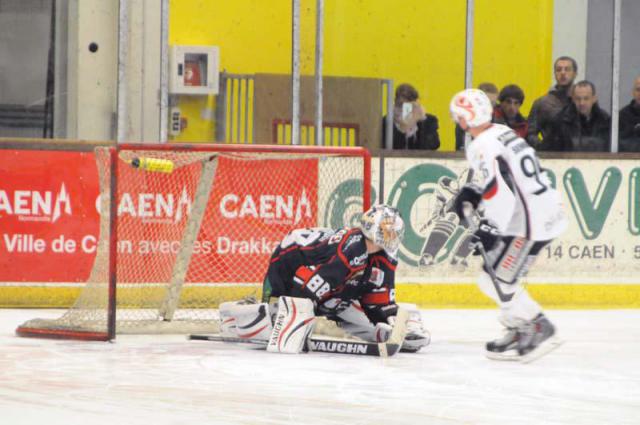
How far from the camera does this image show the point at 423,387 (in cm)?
560

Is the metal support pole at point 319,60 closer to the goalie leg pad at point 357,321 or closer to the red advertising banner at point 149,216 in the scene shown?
the red advertising banner at point 149,216

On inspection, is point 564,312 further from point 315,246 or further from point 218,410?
point 218,410

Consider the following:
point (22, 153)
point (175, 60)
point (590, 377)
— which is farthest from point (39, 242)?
point (590, 377)

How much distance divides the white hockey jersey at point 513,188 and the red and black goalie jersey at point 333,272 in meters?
0.61

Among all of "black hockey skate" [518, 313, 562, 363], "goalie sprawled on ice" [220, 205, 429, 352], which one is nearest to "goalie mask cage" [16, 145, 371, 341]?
"goalie sprawled on ice" [220, 205, 429, 352]

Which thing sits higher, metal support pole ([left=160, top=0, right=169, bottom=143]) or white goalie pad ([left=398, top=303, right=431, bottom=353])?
metal support pole ([left=160, top=0, right=169, bottom=143])

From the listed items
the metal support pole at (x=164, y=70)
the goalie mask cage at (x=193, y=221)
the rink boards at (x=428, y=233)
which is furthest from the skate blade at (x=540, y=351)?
the metal support pole at (x=164, y=70)

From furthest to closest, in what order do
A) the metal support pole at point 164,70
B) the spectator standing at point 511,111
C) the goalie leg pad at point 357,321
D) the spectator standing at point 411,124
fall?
the spectator standing at point 511,111 < the spectator standing at point 411,124 < the metal support pole at point 164,70 < the goalie leg pad at point 357,321

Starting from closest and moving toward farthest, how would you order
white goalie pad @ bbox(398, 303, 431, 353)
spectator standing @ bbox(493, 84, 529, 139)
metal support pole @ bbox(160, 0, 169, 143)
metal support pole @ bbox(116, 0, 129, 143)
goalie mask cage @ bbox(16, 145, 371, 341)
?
white goalie pad @ bbox(398, 303, 431, 353)
goalie mask cage @ bbox(16, 145, 371, 341)
metal support pole @ bbox(116, 0, 129, 143)
metal support pole @ bbox(160, 0, 169, 143)
spectator standing @ bbox(493, 84, 529, 139)

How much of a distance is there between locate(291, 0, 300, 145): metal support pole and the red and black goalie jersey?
273cm

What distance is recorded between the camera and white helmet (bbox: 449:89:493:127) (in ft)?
21.1

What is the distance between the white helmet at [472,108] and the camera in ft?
21.1

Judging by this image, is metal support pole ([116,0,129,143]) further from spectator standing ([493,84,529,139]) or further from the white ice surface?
spectator standing ([493,84,529,139])

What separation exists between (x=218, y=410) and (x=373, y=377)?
108 cm
